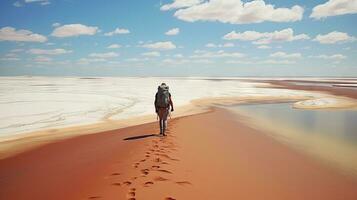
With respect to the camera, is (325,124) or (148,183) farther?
(325,124)

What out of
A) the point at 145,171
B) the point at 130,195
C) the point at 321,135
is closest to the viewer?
the point at 130,195

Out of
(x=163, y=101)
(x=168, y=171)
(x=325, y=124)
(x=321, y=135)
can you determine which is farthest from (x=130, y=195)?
(x=325, y=124)

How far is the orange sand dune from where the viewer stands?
6414mm

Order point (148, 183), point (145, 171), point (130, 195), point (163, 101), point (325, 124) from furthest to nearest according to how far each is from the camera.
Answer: point (325, 124) → point (163, 101) → point (145, 171) → point (148, 183) → point (130, 195)

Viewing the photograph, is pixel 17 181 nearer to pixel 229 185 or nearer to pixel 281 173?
pixel 229 185

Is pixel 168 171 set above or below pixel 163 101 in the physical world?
below

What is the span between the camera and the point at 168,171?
745 cm

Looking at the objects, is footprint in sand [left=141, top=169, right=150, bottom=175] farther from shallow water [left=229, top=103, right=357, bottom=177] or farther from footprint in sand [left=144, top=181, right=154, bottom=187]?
shallow water [left=229, top=103, right=357, bottom=177]

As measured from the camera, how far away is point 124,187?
6.40m

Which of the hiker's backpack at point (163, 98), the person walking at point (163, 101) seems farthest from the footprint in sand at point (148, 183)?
the hiker's backpack at point (163, 98)

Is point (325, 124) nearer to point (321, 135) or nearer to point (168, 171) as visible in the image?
point (321, 135)

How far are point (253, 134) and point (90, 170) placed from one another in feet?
25.7

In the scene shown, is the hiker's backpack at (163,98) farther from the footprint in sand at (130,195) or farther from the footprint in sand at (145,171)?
the footprint in sand at (130,195)

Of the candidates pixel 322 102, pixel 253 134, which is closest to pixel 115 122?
pixel 253 134
